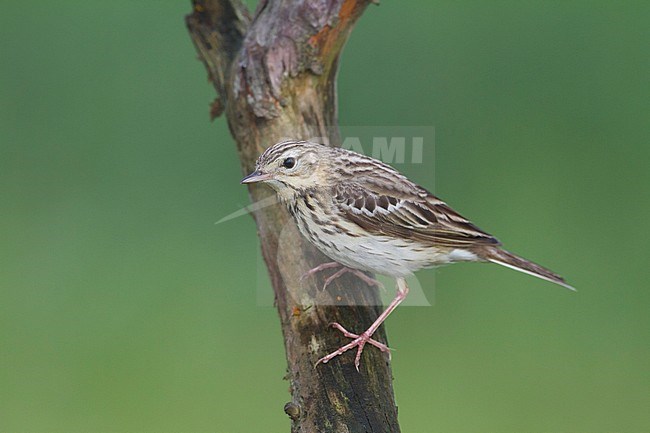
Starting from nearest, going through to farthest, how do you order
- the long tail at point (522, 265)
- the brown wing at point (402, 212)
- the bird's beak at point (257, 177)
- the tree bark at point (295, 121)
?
the tree bark at point (295, 121) < the bird's beak at point (257, 177) < the brown wing at point (402, 212) < the long tail at point (522, 265)

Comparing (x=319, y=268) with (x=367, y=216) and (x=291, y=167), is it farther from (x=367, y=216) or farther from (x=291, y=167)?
(x=291, y=167)

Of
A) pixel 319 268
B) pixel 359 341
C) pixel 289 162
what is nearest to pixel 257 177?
pixel 289 162

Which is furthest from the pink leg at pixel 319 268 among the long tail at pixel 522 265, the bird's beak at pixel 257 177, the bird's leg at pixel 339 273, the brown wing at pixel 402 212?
the long tail at pixel 522 265

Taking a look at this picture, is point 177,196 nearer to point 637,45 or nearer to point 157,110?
point 157,110

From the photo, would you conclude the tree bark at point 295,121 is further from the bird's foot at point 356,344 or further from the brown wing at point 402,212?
the brown wing at point 402,212

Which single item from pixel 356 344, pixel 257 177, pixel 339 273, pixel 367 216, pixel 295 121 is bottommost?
pixel 356 344

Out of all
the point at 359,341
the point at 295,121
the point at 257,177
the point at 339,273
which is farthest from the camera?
the point at 295,121

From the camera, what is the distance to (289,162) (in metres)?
4.19

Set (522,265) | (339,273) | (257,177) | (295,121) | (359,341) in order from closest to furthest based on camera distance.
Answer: (359,341), (257,177), (339,273), (522,265), (295,121)

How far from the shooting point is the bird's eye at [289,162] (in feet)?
13.7

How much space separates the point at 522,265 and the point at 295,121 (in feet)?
4.17

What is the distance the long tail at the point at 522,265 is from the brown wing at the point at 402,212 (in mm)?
83

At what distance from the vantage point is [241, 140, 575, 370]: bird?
4.18 meters

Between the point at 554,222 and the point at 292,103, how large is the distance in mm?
3030
